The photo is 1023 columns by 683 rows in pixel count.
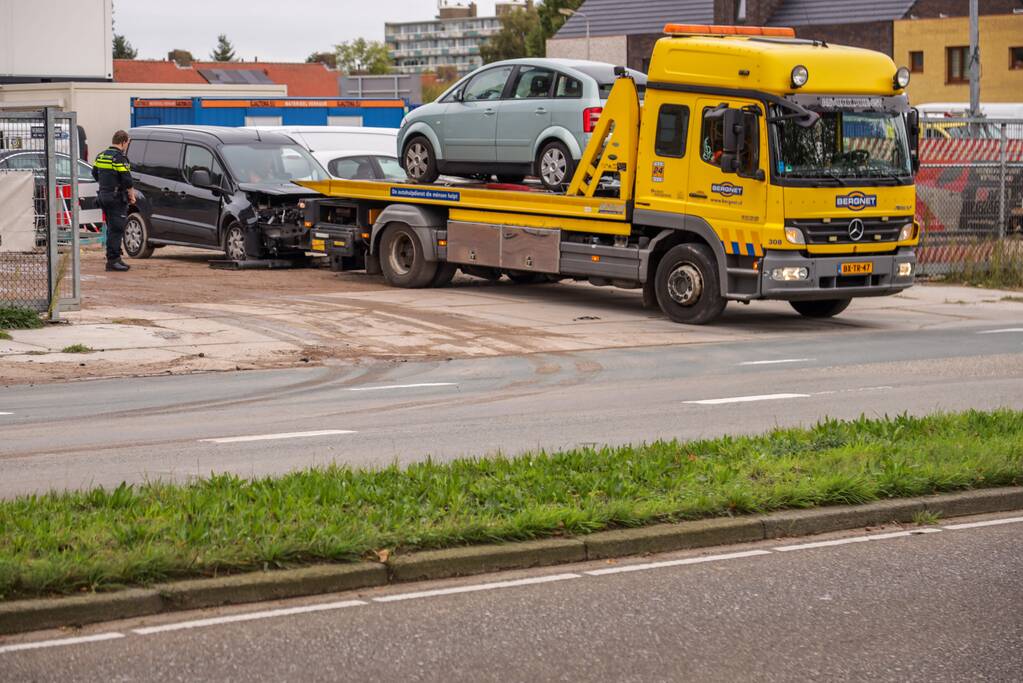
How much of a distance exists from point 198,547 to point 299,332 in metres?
10.3

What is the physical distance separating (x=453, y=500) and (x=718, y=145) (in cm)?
1089

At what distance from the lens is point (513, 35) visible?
125 meters

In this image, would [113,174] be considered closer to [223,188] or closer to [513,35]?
[223,188]

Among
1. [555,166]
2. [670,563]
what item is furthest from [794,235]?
[670,563]

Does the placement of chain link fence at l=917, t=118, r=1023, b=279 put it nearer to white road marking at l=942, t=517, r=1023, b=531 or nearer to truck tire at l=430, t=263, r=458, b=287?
truck tire at l=430, t=263, r=458, b=287

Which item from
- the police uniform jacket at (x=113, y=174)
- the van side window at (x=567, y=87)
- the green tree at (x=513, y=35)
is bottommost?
the police uniform jacket at (x=113, y=174)

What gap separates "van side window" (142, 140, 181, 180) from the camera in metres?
24.8

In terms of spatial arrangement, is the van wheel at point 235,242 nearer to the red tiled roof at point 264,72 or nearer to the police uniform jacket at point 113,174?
the police uniform jacket at point 113,174

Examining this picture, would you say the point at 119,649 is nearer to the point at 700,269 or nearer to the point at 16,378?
the point at 16,378

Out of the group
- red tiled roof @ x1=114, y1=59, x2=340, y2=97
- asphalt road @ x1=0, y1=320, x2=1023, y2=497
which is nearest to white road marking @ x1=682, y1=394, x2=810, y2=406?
asphalt road @ x1=0, y1=320, x2=1023, y2=497

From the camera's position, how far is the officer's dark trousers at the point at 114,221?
23.3 m

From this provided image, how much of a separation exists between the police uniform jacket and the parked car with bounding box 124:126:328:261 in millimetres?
1430

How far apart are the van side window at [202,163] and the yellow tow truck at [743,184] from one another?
6.39 m

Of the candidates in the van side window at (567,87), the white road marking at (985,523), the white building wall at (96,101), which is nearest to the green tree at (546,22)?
the white building wall at (96,101)
